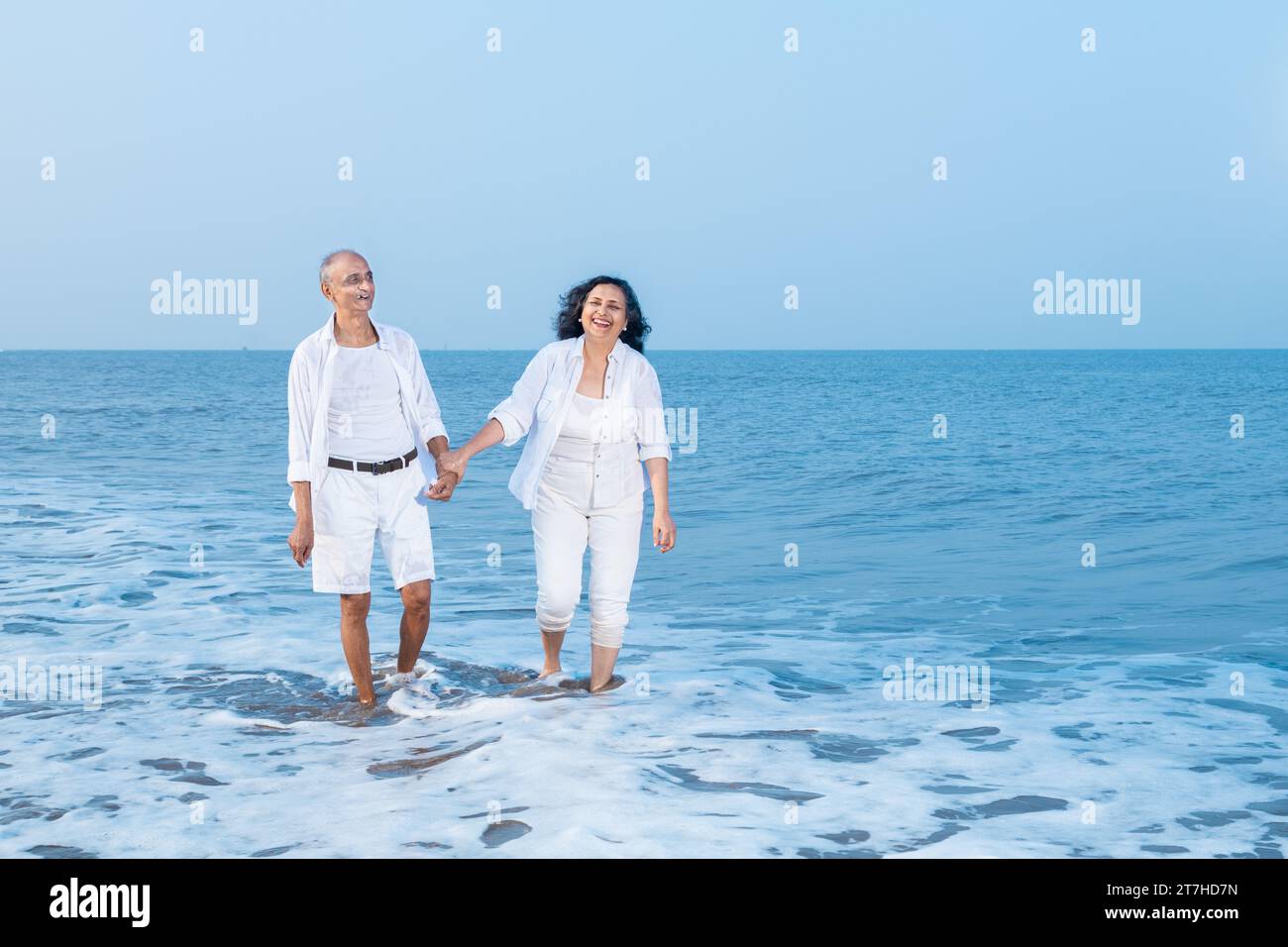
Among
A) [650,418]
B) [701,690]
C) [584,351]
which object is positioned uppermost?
[584,351]

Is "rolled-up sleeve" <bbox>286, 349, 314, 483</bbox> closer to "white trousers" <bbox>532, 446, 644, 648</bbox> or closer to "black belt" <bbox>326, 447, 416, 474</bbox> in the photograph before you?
"black belt" <bbox>326, 447, 416, 474</bbox>

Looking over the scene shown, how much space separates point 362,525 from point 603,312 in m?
1.57

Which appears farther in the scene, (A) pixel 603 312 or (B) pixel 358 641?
(B) pixel 358 641

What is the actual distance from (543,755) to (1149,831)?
2.44 meters

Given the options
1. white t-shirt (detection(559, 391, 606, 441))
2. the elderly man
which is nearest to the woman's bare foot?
the elderly man

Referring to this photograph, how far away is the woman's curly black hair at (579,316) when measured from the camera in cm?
587

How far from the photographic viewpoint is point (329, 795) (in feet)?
15.4

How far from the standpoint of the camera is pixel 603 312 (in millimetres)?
5691

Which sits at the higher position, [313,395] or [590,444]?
[313,395]

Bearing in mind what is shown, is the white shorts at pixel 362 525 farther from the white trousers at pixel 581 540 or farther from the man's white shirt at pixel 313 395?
the white trousers at pixel 581 540

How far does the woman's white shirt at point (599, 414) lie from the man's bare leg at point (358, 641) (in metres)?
0.97

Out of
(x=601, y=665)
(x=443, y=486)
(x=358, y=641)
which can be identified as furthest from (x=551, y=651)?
(x=443, y=486)

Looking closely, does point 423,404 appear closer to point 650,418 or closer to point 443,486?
point 443,486
